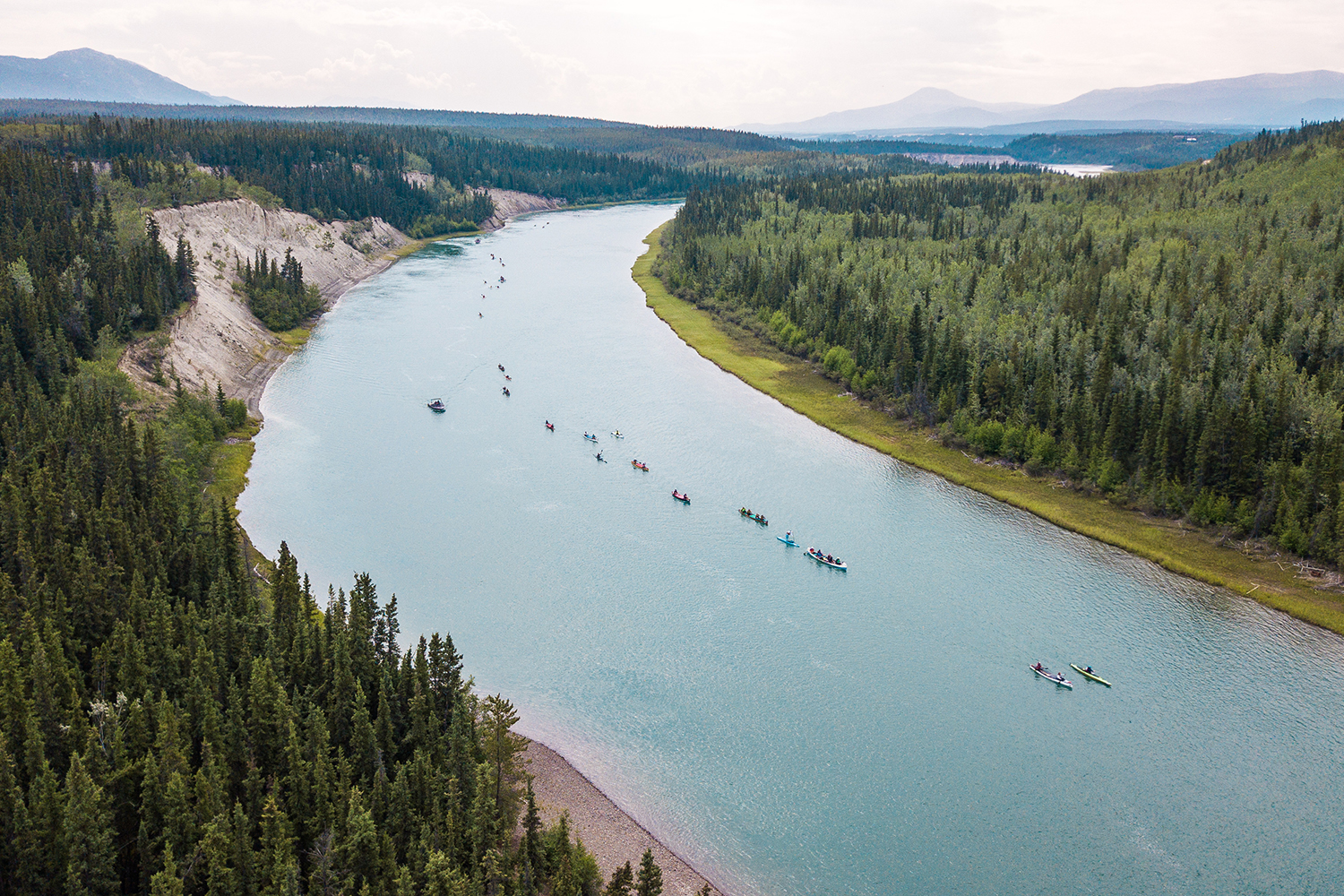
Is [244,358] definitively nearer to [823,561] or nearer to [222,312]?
[222,312]

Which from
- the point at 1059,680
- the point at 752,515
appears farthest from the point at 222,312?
the point at 1059,680

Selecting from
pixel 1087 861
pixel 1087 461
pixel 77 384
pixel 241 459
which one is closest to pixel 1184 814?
pixel 1087 861

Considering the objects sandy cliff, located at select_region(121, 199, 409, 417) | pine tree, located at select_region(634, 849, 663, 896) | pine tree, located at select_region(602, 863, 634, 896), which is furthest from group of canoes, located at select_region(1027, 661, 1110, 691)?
sandy cliff, located at select_region(121, 199, 409, 417)

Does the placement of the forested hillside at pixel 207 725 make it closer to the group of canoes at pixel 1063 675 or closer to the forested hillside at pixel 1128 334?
the group of canoes at pixel 1063 675

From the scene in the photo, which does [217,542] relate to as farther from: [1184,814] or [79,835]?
[1184,814]

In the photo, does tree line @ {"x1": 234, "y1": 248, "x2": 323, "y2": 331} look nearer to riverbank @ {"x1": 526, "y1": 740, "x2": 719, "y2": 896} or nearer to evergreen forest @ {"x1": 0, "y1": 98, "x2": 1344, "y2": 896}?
evergreen forest @ {"x1": 0, "y1": 98, "x2": 1344, "y2": 896}

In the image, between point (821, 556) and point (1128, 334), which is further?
point (1128, 334)
